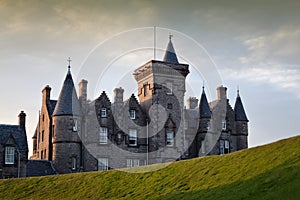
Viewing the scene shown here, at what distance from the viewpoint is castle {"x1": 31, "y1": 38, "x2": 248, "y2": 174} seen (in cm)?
5897

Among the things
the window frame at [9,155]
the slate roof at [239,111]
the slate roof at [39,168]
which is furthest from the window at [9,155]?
the slate roof at [239,111]

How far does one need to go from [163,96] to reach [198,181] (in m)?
30.1

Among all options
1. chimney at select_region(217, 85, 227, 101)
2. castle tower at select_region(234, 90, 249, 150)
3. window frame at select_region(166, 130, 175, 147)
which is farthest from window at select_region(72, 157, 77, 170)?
castle tower at select_region(234, 90, 249, 150)

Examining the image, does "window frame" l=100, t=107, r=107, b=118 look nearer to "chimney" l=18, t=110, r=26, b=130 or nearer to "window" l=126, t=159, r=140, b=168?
"window" l=126, t=159, r=140, b=168

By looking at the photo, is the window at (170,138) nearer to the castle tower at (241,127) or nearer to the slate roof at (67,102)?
the castle tower at (241,127)

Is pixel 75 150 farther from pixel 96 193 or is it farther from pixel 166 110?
pixel 96 193

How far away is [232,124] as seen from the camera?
70.9 metres

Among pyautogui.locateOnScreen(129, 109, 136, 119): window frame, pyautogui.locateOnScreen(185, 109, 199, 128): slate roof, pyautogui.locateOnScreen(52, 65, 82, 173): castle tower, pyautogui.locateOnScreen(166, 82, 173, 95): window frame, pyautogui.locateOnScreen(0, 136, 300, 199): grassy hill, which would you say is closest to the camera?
pyautogui.locateOnScreen(0, 136, 300, 199): grassy hill

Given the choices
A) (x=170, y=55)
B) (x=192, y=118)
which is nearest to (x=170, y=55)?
A: (x=170, y=55)

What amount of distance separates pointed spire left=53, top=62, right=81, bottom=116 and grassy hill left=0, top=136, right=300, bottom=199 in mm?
13588

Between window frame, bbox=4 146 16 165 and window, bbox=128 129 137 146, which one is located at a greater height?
window, bbox=128 129 137 146

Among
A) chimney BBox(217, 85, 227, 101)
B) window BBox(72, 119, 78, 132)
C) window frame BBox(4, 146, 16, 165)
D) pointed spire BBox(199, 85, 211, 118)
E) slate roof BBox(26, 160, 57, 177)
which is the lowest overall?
slate roof BBox(26, 160, 57, 177)

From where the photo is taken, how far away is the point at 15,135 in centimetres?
5672

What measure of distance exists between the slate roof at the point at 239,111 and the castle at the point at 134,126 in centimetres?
179
